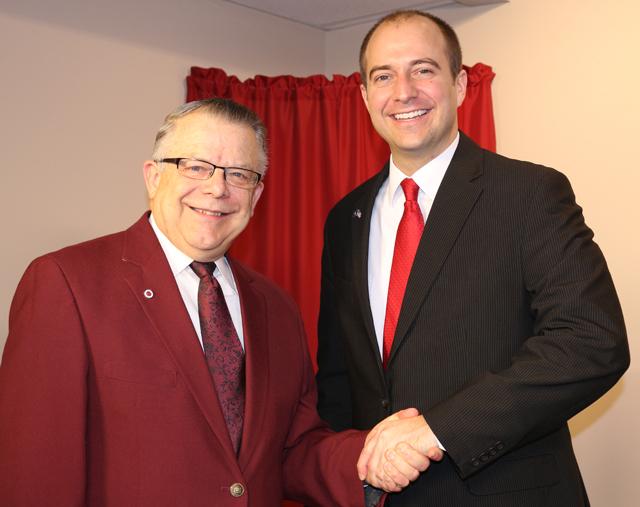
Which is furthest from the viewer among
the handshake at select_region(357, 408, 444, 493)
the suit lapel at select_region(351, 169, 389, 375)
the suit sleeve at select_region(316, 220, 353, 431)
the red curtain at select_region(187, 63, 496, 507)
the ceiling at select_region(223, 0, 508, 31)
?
the red curtain at select_region(187, 63, 496, 507)

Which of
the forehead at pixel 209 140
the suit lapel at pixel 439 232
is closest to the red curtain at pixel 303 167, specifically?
the suit lapel at pixel 439 232

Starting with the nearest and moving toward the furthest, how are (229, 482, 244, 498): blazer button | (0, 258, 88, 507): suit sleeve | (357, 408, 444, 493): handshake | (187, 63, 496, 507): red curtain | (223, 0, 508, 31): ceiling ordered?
(0, 258, 88, 507): suit sleeve
(229, 482, 244, 498): blazer button
(357, 408, 444, 493): handshake
(223, 0, 508, 31): ceiling
(187, 63, 496, 507): red curtain

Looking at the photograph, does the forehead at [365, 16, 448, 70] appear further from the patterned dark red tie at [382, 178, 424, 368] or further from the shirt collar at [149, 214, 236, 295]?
the shirt collar at [149, 214, 236, 295]

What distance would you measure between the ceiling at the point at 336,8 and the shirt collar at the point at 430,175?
5.55ft

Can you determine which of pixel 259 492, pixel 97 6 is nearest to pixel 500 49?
pixel 97 6

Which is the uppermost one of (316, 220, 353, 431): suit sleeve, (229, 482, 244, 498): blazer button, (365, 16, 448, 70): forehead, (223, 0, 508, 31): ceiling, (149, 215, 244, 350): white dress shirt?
(223, 0, 508, 31): ceiling

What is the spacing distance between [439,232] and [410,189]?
0.21 m

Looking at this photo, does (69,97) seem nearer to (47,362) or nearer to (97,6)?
(97,6)

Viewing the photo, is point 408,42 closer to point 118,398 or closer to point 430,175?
point 430,175

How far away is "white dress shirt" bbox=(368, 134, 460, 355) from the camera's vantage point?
228 cm

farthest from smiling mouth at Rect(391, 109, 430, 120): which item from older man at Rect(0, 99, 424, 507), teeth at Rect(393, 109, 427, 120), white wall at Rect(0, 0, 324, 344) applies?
white wall at Rect(0, 0, 324, 344)

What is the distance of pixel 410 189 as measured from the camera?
2309 mm

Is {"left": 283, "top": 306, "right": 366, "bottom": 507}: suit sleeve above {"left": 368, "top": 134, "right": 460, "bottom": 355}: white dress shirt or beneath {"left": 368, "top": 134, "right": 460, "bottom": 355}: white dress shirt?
beneath

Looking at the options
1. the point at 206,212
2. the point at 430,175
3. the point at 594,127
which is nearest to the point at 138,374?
the point at 206,212
